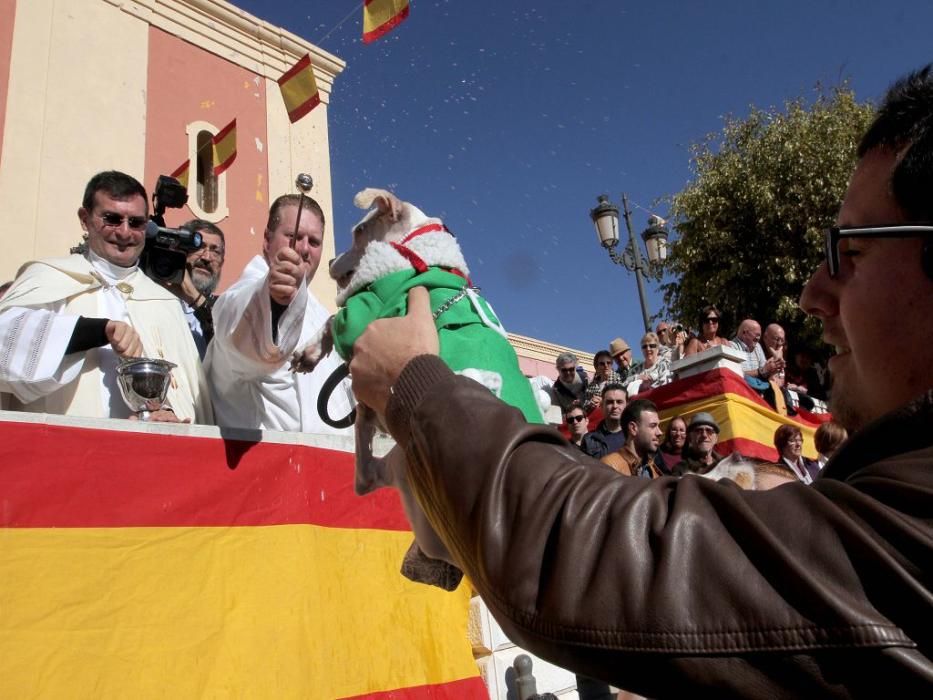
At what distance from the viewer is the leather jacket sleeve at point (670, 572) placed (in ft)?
2.67

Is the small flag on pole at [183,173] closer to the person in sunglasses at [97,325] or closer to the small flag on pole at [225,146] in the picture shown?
the small flag on pole at [225,146]

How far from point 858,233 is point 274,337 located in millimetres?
2290

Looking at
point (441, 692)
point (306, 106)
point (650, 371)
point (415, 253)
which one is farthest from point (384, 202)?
point (650, 371)

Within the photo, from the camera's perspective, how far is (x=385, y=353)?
1.33 metres

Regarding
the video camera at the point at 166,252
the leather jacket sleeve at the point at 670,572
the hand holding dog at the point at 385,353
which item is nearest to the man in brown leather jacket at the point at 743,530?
the leather jacket sleeve at the point at 670,572

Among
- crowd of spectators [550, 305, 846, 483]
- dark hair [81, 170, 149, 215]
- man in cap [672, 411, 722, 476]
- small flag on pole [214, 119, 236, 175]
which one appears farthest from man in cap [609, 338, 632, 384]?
dark hair [81, 170, 149, 215]

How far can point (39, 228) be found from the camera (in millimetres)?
9367

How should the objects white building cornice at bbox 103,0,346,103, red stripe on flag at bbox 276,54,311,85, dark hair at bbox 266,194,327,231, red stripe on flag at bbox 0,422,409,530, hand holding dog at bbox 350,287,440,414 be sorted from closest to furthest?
hand holding dog at bbox 350,287,440,414, red stripe on flag at bbox 0,422,409,530, dark hair at bbox 266,194,327,231, red stripe on flag at bbox 276,54,311,85, white building cornice at bbox 103,0,346,103

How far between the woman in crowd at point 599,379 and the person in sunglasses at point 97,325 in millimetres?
5611

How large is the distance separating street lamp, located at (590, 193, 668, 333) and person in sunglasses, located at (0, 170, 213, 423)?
8.39 meters

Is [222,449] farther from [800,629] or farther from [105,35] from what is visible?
[105,35]

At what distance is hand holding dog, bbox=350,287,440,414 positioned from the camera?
4.27ft

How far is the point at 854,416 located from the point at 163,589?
7.19ft

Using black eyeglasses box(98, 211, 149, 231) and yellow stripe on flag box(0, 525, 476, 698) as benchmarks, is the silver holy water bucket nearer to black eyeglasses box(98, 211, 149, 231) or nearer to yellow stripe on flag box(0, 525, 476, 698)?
yellow stripe on flag box(0, 525, 476, 698)
